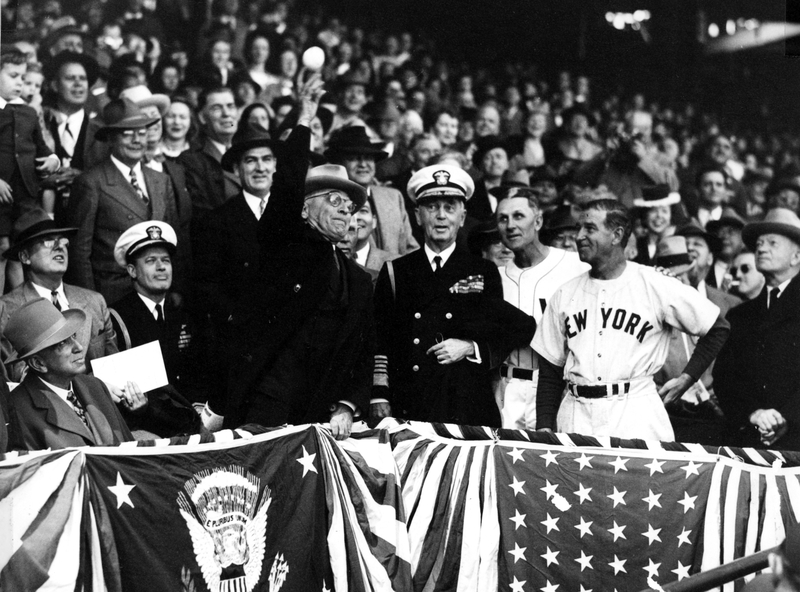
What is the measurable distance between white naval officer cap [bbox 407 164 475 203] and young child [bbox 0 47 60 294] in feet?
7.13

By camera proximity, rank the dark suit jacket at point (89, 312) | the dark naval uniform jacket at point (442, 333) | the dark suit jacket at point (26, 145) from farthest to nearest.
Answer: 1. the dark naval uniform jacket at point (442, 333)
2. the dark suit jacket at point (26, 145)
3. the dark suit jacket at point (89, 312)

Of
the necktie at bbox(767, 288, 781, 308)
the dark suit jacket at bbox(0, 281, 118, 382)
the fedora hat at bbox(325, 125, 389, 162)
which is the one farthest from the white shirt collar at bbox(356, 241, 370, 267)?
the necktie at bbox(767, 288, 781, 308)

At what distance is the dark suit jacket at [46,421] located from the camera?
5809mm

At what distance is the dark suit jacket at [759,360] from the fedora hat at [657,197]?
1.09m

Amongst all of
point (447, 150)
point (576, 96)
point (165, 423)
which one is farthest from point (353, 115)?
point (165, 423)

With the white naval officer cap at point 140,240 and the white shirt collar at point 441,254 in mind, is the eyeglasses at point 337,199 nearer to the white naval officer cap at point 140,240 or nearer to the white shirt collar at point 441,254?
the white shirt collar at point 441,254

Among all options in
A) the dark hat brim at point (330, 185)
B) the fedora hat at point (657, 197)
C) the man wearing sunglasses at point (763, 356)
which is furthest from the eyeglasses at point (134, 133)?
the man wearing sunglasses at point (763, 356)

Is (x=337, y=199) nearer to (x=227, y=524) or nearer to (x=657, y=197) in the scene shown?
(x=227, y=524)

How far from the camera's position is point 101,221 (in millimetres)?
7469

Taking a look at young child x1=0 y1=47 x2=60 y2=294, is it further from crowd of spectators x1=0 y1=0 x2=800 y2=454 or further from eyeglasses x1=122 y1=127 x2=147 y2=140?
eyeglasses x1=122 y1=127 x2=147 y2=140

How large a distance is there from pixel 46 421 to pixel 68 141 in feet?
7.93

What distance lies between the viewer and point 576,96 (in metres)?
9.38

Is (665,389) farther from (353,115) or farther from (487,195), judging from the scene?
(353,115)

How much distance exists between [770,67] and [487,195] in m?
2.43
